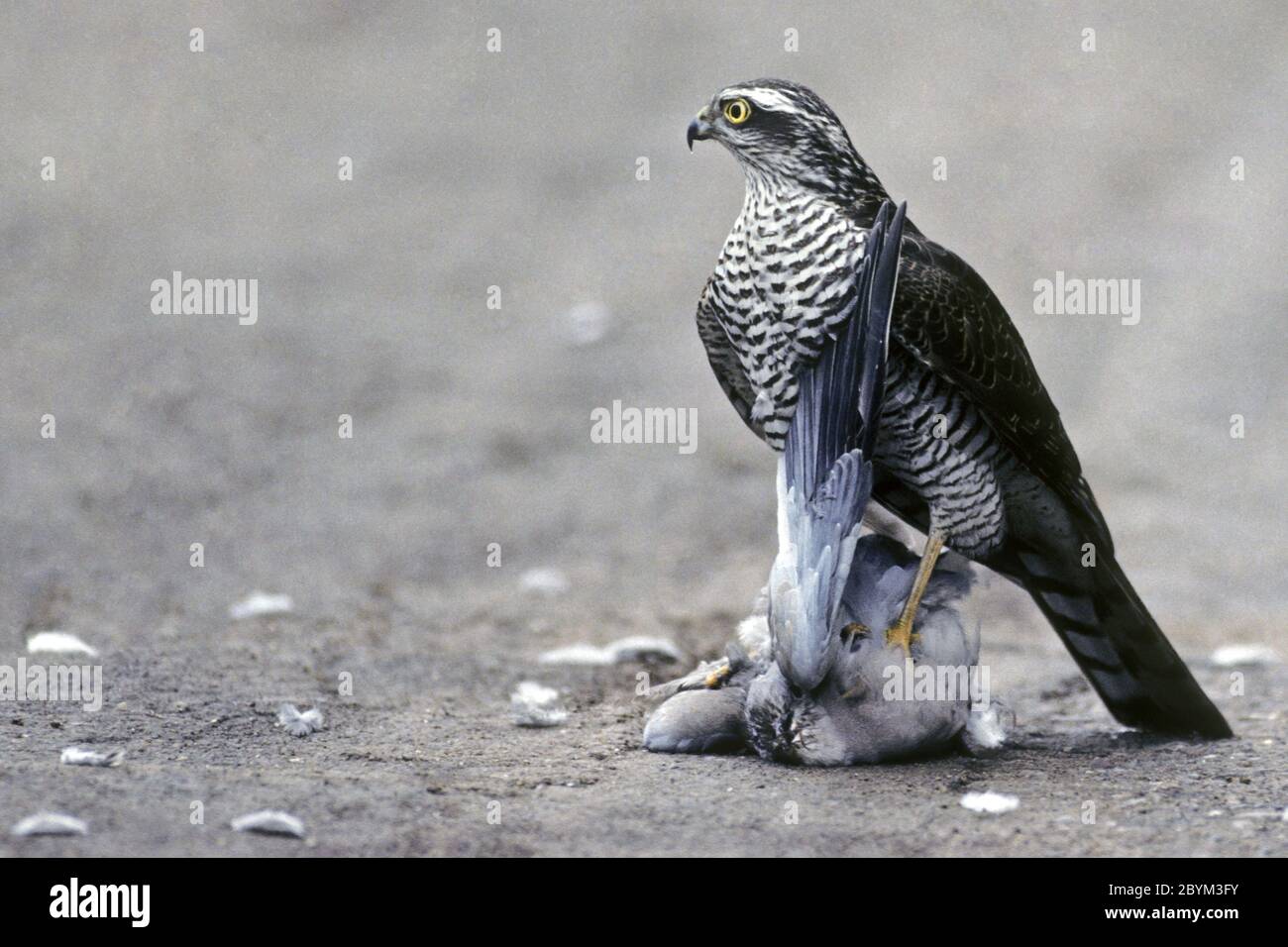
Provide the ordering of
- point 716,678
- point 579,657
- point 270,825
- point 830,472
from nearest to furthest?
point 270,825 → point 830,472 → point 716,678 → point 579,657

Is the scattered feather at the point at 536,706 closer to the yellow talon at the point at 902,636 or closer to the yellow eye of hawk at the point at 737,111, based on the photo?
the yellow talon at the point at 902,636

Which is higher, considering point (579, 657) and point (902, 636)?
point (902, 636)

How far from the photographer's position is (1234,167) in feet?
39.4

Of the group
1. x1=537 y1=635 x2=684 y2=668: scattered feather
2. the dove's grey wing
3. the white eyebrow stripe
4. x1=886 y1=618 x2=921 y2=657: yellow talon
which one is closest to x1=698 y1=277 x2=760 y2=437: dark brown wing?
the dove's grey wing

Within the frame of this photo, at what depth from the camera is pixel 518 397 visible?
1038cm

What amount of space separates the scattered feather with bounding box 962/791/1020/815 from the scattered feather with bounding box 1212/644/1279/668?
3.06 meters

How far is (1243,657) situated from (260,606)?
14.4 ft

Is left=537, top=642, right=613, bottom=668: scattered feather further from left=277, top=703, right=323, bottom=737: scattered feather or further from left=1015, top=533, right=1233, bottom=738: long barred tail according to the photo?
left=1015, top=533, right=1233, bottom=738: long barred tail

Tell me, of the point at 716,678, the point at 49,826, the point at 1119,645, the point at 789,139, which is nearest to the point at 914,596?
the point at 716,678

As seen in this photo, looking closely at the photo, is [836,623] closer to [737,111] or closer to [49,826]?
[737,111]

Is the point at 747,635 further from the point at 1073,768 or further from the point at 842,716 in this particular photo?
the point at 1073,768

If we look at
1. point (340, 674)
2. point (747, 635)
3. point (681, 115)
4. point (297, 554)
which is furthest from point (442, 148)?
point (747, 635)

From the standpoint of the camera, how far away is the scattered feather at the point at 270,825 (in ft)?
12.4

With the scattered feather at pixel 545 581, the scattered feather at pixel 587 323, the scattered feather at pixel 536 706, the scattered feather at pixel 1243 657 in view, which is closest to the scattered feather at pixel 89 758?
the scattered feather at pixel 536 706
